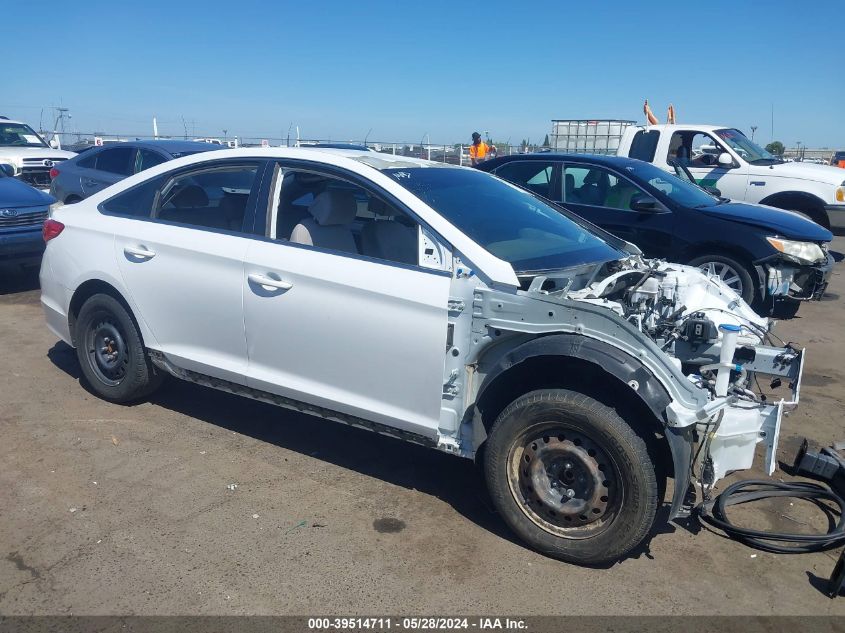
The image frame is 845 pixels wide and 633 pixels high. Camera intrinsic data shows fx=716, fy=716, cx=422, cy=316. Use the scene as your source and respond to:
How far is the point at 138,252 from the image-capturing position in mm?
4590

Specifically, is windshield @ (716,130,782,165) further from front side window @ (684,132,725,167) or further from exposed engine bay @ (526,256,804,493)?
exposed engine bay @ (526,256,804,493)

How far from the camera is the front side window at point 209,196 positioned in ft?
14.3

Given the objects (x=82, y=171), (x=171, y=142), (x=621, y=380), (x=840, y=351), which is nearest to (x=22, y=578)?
(x=621, y=380)

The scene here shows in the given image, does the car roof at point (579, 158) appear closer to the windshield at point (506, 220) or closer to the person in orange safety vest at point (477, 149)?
the windshield at point (506, 220)

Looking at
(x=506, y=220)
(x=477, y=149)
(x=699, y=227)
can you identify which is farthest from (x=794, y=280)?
(x=477, y=149)

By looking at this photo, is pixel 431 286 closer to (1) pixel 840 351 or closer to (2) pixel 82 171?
(1) pixel 840 351

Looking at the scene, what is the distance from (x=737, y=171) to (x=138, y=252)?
33.3 feet

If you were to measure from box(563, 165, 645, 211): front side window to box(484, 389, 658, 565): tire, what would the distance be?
16.8 feet

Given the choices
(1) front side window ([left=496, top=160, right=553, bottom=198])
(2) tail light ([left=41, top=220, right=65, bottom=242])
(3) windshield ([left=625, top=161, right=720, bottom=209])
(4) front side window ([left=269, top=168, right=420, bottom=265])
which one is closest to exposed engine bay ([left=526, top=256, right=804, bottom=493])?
(4) front side window ([left=269, top=168, right=420, bottom=265])

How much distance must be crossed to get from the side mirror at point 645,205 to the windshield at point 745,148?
508 centimetres

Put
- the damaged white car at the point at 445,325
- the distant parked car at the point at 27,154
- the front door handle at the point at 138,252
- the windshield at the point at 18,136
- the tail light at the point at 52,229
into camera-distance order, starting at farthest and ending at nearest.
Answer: the windshield at the point at 18,136, the distant parked car at the point at 27,154, the tail light at the point at 52,229, the front door handle at the point at 138,252, the damaged white car at the point at 445,325

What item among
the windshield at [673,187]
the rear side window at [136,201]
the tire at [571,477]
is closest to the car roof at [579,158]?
the windshield at [673,187]

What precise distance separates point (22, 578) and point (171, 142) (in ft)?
25.9

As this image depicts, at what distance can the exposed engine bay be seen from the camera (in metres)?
3.24
